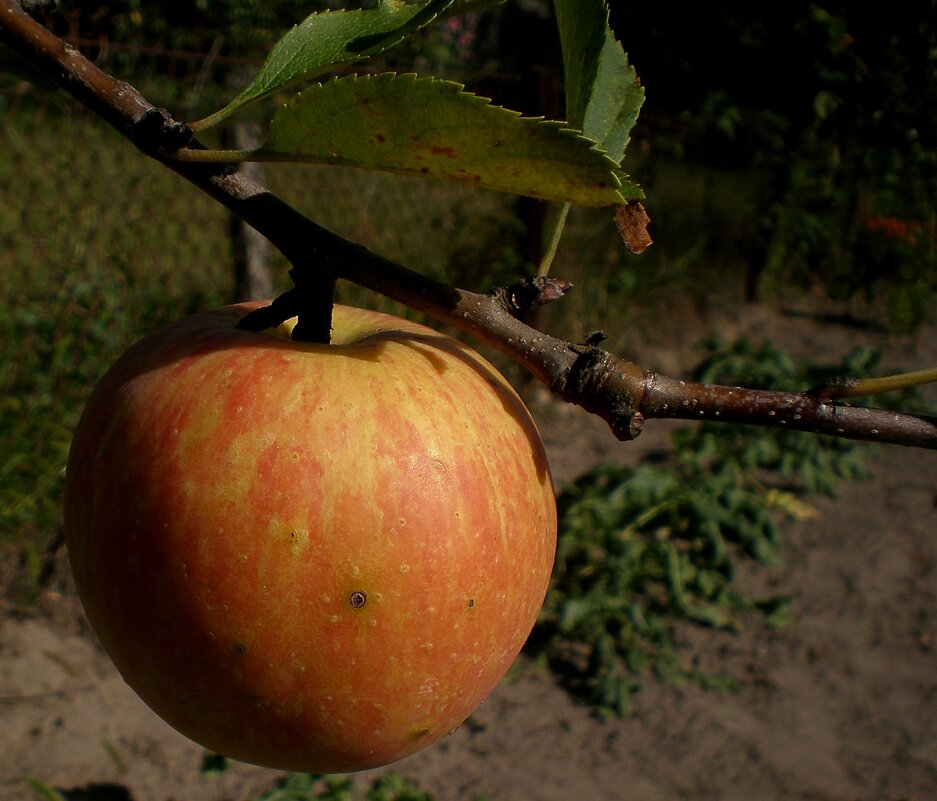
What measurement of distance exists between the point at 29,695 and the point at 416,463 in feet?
6.79

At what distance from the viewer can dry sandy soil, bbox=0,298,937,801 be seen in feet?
6.91

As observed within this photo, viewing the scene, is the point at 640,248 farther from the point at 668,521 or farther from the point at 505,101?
the point at 505,101

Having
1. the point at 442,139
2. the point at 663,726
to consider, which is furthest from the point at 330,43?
the point at 663,726

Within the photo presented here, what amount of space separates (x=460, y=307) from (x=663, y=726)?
2.18 meters

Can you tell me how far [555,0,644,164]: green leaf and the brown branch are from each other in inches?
4.9

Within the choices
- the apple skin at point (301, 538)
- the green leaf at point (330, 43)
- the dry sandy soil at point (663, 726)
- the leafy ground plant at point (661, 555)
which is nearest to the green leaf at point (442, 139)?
the green leaf at point (330, 43)

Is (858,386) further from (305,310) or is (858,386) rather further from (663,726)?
(663,726)

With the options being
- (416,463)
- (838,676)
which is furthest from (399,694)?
(838,676)

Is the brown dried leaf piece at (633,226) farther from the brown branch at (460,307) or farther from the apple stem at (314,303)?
the apple stem at (314,303)

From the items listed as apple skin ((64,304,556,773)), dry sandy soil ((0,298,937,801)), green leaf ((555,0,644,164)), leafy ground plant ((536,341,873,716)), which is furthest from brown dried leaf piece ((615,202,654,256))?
leafy ground plant ((536,341,873,716))

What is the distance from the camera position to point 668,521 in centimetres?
288

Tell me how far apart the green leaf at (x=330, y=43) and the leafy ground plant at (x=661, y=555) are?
214 cm

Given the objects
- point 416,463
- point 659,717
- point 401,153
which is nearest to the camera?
point 401,153

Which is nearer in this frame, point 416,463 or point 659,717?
point 416,463
